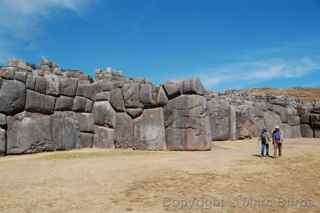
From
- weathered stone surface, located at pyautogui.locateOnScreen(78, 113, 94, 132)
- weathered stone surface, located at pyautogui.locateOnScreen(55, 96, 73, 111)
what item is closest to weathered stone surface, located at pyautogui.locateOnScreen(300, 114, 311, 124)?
weathered stone surface, located at pyautogui.locateOnScreen(78, 113, 94, 132)

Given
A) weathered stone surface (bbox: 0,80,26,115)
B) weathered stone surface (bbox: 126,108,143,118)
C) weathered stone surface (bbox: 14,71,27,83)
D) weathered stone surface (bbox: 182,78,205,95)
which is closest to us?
weathered stone surface (bbox: 0,80,26,115)

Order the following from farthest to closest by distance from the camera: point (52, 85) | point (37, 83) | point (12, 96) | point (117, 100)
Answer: point (117, 100) < point (52, 85) < point (37, 83) < point (12, 96)

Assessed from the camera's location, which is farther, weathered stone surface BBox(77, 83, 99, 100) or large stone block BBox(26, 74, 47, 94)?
weathered stone surface BBox(77, 83, 99, 100)

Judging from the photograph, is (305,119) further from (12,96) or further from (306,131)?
(12,96)

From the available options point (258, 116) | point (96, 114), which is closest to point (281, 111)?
point (258, 116)

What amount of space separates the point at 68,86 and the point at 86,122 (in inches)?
74.8

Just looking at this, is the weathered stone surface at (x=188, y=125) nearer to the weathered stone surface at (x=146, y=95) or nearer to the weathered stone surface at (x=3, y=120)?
the weathered stone surface at (x=146, y=95)

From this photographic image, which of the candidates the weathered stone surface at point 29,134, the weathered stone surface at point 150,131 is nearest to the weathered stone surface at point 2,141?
the weathered stone surface at point 29,134

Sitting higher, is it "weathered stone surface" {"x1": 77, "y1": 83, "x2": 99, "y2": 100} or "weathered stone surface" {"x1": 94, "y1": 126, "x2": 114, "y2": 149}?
"weathered stone surface" {"x1": 77, "y1": 83, "x2": 99, "y2": 100}

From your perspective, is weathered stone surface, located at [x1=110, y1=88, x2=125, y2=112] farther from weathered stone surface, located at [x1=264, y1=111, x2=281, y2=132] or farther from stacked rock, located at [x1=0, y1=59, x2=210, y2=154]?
weathered stone surface, located at [x1=264, y1=111, x2=281, y2=132]

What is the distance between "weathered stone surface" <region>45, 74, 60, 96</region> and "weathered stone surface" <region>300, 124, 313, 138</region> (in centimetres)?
1689

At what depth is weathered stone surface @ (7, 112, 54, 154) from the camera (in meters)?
14.2

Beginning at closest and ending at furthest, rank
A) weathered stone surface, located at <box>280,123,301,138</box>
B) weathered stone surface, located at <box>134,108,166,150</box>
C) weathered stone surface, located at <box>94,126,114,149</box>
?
1. weathered stone surface, located at <box>134,108,166,150</box>
2. weathered stone surface, located at <box>94,126,114,149</box>
3. weathered stone surface, located at <box>280,123,301,138</box>

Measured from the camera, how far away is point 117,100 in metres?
16.3
